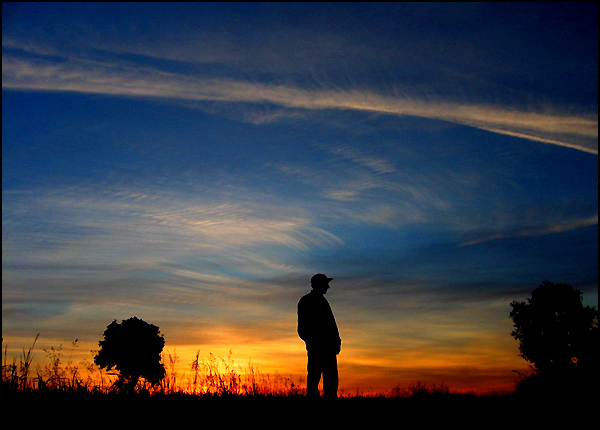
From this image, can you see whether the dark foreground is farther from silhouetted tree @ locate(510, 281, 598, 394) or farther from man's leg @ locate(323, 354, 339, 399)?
silhouetted tree @ locate(510, 281, 598, 394)

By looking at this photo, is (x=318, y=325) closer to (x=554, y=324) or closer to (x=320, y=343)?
(x=320, y=343)

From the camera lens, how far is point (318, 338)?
10828 millimetres

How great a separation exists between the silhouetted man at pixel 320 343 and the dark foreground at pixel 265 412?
0.47m

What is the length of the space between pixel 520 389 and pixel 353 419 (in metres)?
7.09

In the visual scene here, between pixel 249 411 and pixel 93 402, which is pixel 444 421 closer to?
pixel 249 411

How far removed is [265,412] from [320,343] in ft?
7.81

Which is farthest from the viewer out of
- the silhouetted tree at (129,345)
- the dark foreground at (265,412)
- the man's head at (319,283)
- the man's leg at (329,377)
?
the silhouetted tree at (129,345)

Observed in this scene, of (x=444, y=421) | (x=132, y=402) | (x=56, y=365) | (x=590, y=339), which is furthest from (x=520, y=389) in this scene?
(x=590, y=339)

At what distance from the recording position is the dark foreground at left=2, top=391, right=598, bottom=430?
24.6ft

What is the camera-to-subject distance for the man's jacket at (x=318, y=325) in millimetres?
10820

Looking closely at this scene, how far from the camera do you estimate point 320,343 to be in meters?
10.8

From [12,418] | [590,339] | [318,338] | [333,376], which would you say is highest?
[590,339]

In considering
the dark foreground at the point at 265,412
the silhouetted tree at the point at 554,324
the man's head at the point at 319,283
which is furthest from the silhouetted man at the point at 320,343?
the silhouetted tree at the point at 554,324

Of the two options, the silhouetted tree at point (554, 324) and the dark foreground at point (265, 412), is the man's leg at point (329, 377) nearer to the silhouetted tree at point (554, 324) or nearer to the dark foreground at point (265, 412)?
the dark foreground at point (265, 412)
